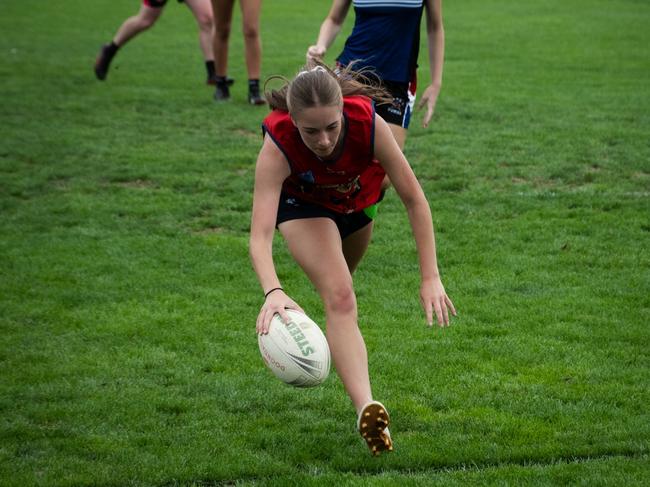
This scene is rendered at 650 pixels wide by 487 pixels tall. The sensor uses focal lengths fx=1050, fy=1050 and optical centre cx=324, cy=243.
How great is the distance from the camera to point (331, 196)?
5.08m

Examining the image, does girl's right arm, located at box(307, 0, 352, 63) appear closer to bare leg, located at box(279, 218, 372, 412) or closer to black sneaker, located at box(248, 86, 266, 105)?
bare leg, located at box(279, 218, 372, 412)

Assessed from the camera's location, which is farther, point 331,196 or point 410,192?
point 331,196

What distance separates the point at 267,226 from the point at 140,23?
32.2 ft

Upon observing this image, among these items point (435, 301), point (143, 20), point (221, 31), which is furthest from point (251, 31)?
point (435, 301)

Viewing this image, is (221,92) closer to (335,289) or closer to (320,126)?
(335,289)

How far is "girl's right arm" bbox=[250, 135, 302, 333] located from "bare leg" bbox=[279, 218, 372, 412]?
0.36 m

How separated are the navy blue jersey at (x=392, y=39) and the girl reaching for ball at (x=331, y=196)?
2.23 meters

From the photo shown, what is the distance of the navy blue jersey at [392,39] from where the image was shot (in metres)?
7.37

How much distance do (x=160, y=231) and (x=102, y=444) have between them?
3.85 metres

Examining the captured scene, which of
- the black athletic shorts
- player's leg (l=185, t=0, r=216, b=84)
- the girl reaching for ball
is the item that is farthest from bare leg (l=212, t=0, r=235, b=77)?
the black athletic shorts

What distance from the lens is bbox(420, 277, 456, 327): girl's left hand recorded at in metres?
4.54

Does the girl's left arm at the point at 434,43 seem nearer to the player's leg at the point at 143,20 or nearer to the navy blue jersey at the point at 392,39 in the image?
the navy blue jersey at the point at 392,39

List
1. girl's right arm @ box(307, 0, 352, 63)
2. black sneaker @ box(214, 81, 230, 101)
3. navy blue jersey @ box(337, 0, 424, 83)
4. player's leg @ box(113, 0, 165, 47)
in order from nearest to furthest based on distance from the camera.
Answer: navy blue jersey @ box(337, 0, 424, 83)
girl's right arm @ box(307, 0, 352, 63)
black sneaker @ box(214, 81, 230, 101)
player's leg @ box(113, 0, 165, 47)

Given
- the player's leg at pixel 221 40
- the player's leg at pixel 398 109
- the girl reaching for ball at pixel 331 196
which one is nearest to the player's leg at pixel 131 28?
the player's leg at pixel 221 40
